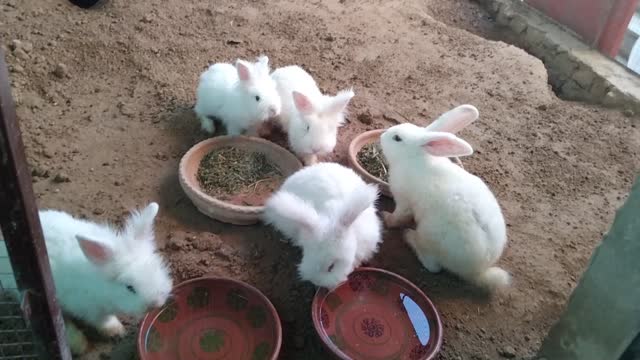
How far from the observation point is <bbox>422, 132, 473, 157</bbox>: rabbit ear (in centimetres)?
311

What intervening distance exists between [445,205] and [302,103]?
42.0 inches

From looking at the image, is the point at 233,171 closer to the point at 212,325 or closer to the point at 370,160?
the point at 370,160

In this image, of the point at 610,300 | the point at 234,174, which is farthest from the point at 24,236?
the point at 610,300

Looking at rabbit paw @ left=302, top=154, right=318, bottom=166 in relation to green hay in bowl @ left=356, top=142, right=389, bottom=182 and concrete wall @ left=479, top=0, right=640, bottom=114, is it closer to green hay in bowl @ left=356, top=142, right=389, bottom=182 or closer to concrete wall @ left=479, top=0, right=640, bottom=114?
green hay in bowl @ left=356, top=142, right=389, bottom=182

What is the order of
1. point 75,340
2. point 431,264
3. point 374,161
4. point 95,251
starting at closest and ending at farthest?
point 95,251, point 75,340, point 431,264, point 374,161

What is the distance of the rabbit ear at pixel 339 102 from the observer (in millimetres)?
3462

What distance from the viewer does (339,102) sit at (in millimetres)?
3477

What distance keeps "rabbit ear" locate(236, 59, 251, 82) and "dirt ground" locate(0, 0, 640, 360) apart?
1.84ft

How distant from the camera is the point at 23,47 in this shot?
4191mm

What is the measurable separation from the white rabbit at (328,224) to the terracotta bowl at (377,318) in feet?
0.42

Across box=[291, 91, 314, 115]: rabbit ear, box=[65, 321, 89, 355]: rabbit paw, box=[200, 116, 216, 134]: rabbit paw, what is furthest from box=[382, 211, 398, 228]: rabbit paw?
box=[65, 321, 89, 355]: rabbit paw

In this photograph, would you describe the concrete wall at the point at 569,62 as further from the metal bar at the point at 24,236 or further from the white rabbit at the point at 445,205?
the metal bar at the point at 24,236

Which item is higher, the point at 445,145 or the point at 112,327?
the point at 445,145

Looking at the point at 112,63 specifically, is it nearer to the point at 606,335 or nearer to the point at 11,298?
the point at 11,298
